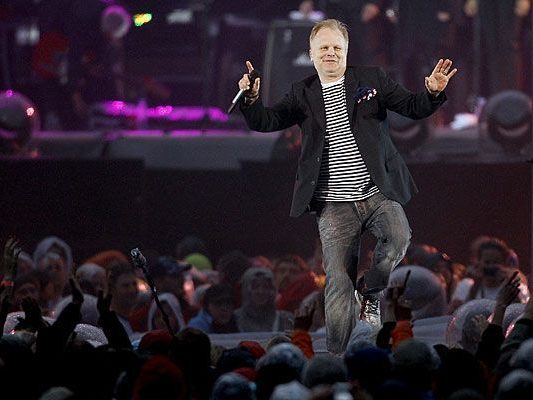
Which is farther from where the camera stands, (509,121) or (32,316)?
(509,121)

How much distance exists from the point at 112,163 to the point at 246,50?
3722 mm

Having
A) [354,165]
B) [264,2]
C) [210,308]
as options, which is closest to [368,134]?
[354,165]

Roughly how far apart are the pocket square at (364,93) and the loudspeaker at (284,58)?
8359 millimetres

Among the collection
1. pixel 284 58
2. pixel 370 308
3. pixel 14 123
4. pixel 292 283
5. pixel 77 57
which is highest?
pixel 284 58

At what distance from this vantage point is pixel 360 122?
274 inches

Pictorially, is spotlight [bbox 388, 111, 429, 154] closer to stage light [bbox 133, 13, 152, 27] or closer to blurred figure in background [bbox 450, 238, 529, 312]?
blurred figure in background [bbox 450, 238, 529, 312]

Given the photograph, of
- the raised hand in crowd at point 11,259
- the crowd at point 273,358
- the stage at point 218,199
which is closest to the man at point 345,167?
the crowd at point 273,358

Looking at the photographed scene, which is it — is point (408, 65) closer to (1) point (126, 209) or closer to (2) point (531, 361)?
(1) point (126, 209)

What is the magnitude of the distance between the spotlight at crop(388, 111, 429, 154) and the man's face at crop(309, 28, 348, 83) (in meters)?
7.11

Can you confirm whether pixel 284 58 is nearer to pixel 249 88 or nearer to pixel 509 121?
pixel 509 121

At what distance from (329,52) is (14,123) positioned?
24.5 feet

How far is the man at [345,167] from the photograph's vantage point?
6.96 metres

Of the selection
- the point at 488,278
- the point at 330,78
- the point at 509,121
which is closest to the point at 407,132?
the point at 509,121

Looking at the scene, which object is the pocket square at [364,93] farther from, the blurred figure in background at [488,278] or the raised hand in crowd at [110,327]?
the blurred figure in background at [488,278]
